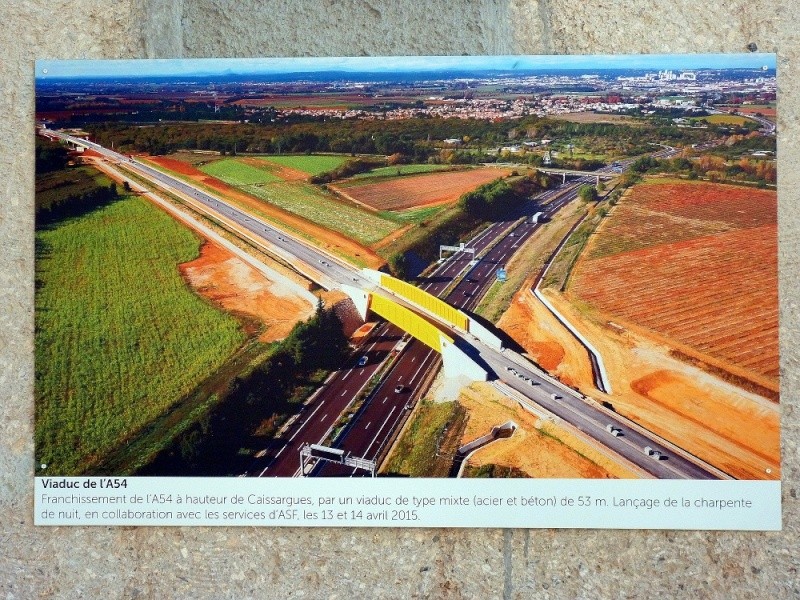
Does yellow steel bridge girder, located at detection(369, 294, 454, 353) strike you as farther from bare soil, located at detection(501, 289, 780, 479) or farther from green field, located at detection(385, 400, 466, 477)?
bare soil, located at detection(501, 289, 780, 479)

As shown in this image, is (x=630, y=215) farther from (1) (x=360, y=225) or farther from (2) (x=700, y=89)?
(1) (x=360, y=225)

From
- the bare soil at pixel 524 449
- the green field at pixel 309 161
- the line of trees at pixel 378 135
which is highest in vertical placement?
the line of trees at pixel 378 135

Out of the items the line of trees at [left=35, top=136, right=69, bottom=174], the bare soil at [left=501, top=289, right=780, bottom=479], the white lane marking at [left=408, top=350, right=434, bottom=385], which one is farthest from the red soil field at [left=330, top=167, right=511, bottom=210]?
the line of trees at [left=35, top=136, right=69, bottom=174]

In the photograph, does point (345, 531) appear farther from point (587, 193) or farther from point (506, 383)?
point (587, 193)

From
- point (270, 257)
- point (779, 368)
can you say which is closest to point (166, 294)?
point (270, 257)

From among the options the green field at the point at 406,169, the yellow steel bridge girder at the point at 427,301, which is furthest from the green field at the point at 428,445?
the green field at the point at 406,169

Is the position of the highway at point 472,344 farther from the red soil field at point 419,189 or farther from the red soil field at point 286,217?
the red soil field at point 419,189

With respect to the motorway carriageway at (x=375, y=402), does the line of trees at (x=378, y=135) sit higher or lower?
higher
